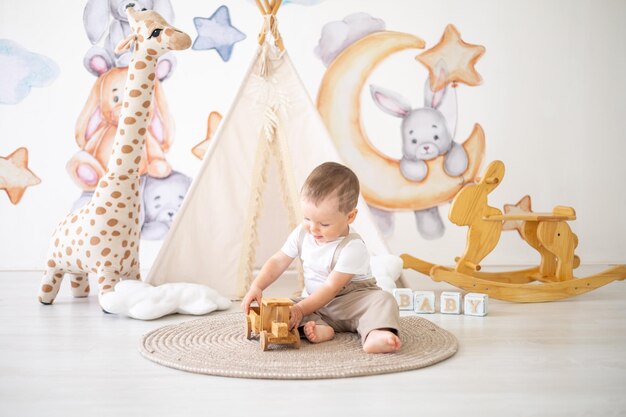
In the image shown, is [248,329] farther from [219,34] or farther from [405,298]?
[219,34]

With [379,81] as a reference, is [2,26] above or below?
above

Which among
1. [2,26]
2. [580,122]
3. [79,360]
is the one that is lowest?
[79,360]

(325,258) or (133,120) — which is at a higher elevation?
(133,120)

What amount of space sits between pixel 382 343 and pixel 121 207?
118 centimetres

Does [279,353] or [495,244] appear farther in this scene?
[495,244]

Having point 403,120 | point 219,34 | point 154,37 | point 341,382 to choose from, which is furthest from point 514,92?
point 341,382

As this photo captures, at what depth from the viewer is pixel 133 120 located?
2510mm

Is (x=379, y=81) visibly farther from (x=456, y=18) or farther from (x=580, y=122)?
(x=580, y=122)

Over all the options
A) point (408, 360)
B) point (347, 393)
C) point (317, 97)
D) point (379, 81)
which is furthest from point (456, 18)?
point (347, 393)

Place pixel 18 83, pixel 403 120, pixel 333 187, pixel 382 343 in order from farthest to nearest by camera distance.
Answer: pixel 403 120 < pixel 18 83 < pixel 333 187 < pixel 382 343

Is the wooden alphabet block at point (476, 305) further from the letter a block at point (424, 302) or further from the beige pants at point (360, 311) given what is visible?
the beige pants at point (360, 311)

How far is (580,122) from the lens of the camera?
12.5 feet

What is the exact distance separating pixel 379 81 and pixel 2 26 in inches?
81.4

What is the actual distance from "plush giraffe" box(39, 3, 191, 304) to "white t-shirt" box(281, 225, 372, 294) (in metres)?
0.73
